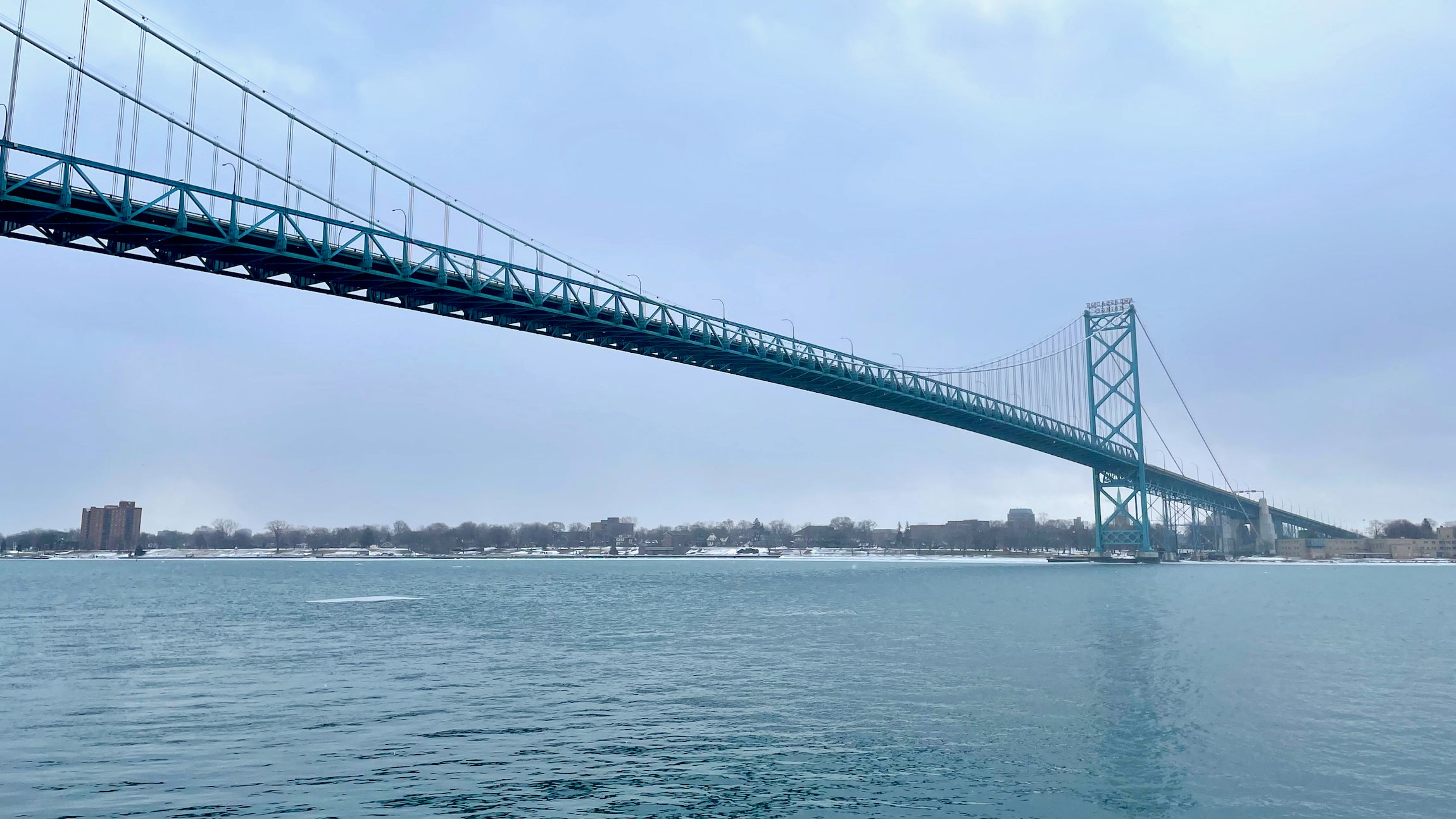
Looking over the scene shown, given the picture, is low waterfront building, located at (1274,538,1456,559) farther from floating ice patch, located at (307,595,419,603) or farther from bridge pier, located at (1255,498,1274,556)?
floating ice patch, located at (307,595,419,603)

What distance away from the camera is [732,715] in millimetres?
16984

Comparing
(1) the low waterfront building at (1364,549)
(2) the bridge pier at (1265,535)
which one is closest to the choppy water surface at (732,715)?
(2) the bridge pier at (1265,535)

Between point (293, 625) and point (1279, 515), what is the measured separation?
140678mm

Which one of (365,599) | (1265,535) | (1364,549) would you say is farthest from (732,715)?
(1364,549)

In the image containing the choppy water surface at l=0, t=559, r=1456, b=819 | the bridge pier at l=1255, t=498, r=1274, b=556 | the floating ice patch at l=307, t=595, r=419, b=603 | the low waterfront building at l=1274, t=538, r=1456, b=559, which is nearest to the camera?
the choppy water surface at l=0, t=559, r=1456, b=819

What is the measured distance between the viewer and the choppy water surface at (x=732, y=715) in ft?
40.2

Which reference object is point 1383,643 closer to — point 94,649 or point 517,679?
point 517,679

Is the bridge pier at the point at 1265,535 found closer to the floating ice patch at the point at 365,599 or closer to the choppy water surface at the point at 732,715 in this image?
the choppy water surface at the point at 732,715

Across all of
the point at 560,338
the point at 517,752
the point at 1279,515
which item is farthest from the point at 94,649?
the point at 1279,515

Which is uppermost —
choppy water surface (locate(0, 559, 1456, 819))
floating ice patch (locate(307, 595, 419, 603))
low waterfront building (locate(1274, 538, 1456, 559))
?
low waterfront building (locate(1274, 538, 1456, 559))

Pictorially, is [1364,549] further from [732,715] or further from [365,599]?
[732,715]

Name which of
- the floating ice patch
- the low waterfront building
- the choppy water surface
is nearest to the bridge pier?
the low waterfront building

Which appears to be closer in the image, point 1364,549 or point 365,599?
point 365,599

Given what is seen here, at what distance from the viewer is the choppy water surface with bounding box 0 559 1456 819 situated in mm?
12242
